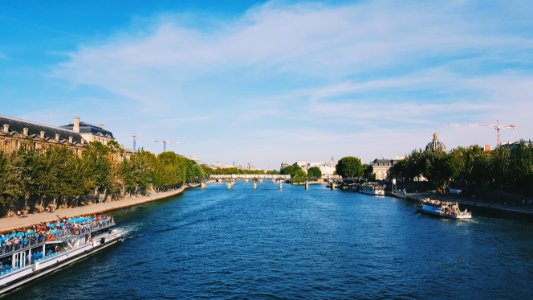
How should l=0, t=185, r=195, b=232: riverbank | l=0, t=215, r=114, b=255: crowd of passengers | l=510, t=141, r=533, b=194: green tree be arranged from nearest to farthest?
1. l=0, t=215, r=114, b=255: crowd of passengers
2. l=0, t=185, r=195, b=232: riverbank
3. l=510, t=141, r=533, b=194: green tree

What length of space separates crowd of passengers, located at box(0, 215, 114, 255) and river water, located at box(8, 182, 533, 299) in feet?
13.8

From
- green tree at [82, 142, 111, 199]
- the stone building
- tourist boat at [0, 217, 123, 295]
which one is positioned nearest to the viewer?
tourist boat at [0, 217, 123, 295]

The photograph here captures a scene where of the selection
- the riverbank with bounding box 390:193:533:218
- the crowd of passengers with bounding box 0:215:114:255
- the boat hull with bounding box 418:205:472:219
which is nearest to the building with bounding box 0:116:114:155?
the crowd of passengers with bounding box 0:215:114:255

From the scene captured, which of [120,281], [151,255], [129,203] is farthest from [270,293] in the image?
[129,203]

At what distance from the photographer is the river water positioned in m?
41.2

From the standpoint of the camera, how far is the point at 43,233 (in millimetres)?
50438

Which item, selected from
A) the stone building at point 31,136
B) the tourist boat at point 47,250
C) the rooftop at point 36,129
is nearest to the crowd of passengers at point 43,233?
A: the tourist boat at point 47,250

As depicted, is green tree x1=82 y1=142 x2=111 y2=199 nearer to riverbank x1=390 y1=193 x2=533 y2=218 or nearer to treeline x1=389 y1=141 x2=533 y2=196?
riverbank x1=390 y1=193 x2=533 y2=218

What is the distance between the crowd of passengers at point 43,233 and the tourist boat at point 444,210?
224ft

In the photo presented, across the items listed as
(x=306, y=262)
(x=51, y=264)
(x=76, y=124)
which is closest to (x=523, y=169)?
(x=306, y=262)

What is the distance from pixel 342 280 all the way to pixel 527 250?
30.1 m

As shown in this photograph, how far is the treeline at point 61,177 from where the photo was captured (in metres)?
72.7

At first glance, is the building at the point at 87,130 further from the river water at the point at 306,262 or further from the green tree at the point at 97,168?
the river water at the point at 306,262

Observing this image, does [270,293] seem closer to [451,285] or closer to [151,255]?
[451,285]
